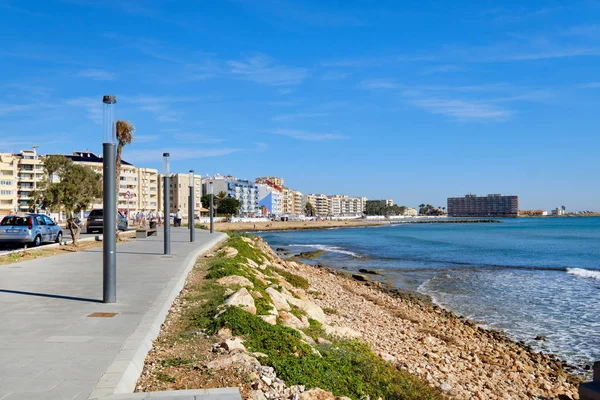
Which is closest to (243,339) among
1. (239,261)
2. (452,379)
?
(452,379)

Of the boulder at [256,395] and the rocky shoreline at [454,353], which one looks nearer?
the boulder at [256,395]

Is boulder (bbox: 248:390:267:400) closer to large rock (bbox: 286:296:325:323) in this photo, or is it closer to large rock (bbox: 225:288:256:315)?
large rock (bbox: 225:288:256:315)

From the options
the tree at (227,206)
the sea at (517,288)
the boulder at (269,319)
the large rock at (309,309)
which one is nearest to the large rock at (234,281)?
the large rock at (309,309)

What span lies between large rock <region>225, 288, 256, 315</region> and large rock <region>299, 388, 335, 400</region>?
3.08 m

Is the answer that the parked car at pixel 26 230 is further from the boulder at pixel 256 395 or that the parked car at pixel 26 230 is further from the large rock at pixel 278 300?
the boulder at pixel 256 395

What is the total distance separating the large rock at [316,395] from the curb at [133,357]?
1.48 meters

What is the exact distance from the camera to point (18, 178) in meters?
97.2

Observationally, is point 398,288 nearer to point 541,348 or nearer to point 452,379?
point 541,348

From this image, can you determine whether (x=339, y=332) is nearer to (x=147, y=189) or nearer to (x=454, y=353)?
(x=454, y=353)

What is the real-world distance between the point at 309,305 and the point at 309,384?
5910mm

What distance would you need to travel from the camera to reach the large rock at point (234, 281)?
10.5 m

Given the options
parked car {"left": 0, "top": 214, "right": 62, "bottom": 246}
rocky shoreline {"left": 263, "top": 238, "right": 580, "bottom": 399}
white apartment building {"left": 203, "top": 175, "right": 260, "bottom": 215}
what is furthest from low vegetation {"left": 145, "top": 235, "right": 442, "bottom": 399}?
white apartment building {"left": 203, "top": 175, "right": 260, "bottom": 215}

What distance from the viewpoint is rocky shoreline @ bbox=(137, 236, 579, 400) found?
17.1ft

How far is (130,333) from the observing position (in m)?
6.34
